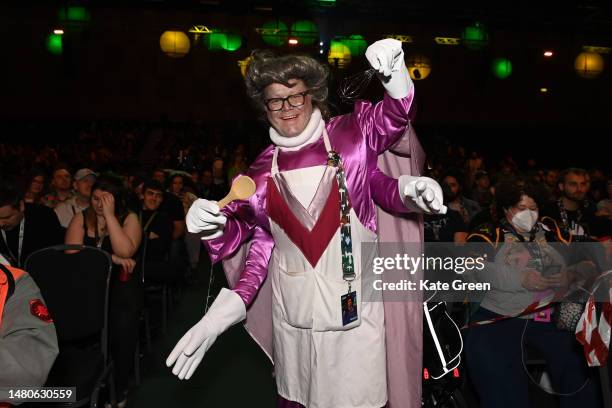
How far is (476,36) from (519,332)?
23.0ft

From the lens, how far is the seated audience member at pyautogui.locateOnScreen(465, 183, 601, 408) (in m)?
2.95

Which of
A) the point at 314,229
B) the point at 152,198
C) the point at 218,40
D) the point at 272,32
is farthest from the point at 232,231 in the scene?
the point at 218,40

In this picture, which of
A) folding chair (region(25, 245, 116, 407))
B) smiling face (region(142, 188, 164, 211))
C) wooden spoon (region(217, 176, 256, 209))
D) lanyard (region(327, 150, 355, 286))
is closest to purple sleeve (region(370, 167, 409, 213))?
lanyard (region(327, 150, 355, 286))

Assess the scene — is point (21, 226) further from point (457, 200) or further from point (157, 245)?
point (457, 200)

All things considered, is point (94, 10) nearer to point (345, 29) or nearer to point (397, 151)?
point (345, 29)

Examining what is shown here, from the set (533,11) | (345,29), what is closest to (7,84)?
(345,29)

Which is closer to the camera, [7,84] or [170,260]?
[170,260]

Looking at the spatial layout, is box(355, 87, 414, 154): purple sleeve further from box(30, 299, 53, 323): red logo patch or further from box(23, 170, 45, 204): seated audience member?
box(23, 170, 45, 204): seated audience member

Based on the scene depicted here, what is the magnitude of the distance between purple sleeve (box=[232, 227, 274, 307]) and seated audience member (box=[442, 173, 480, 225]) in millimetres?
2961

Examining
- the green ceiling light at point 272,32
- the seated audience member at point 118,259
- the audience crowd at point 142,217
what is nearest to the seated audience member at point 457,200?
the audience crowd at point 142,217

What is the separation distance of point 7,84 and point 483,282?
12.6 m

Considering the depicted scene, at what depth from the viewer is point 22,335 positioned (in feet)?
6.05

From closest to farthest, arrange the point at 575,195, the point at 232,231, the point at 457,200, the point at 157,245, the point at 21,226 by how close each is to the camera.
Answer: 1. the point at 232,231
2. the point at 21,226
3. the point at 575,195
4. the point at 157,245
5. the point at 457,200

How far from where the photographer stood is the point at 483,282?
3.08 m
